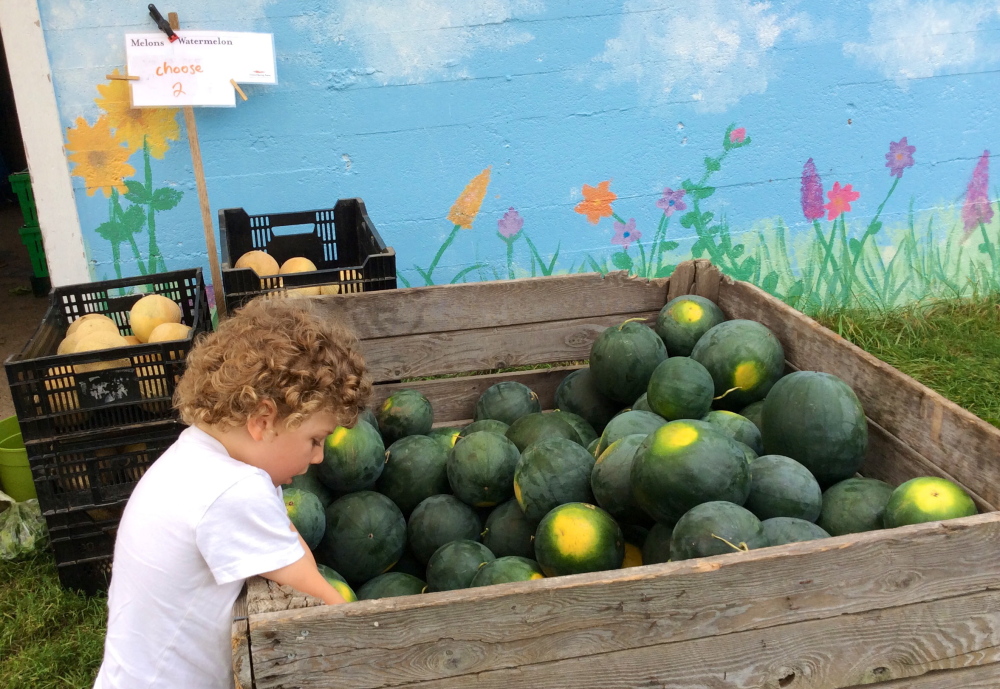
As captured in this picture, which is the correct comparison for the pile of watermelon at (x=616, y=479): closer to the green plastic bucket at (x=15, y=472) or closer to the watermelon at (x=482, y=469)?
the watermelon at (x=482, y=469)

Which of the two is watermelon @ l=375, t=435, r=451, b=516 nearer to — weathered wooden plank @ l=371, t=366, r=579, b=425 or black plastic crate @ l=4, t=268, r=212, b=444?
weathered wooden plank @ l=371, t=366, r=579, b=425

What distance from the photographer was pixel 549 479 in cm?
199

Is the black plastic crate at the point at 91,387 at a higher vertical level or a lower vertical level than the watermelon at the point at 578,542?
higher

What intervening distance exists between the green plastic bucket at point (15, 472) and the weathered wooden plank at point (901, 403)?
2.93 metres

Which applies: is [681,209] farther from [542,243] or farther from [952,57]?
[952,57]

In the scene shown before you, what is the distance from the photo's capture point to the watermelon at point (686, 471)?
1.71 metres

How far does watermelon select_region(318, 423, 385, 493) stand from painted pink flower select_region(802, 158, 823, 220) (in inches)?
136

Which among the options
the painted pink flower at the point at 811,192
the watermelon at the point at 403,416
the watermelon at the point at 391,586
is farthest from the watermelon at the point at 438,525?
the painted pink flower at the point at 811,192

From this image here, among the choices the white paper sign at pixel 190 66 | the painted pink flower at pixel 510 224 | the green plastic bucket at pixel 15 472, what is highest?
the white paper sign at pixel 190 66

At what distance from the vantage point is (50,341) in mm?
2955

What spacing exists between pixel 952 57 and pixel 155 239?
4.44m

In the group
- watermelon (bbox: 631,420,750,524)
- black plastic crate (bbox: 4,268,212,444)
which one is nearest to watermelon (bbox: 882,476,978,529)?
watermelon (bbox: 631,420,750,524)

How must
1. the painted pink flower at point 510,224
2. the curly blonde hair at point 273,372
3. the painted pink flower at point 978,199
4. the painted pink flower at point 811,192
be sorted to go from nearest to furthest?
the curly blonde hair at point 273,372
the painted pink flower at point 510,224
the painted pink flower at point 811,192
the painted pink flower at point 978,199

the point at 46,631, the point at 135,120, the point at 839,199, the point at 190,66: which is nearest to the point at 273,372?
the point at 46,631
